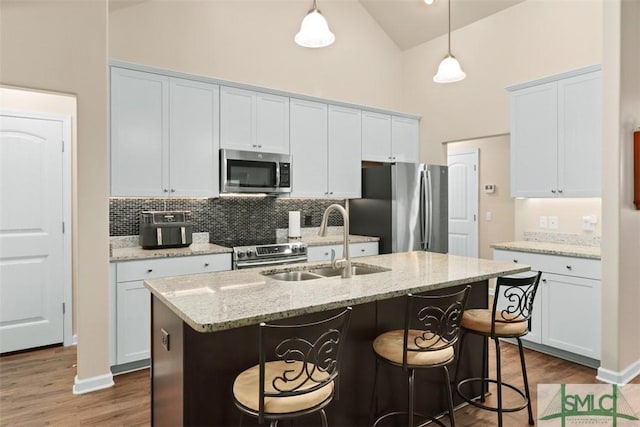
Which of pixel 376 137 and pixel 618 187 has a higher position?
pixel 376 137

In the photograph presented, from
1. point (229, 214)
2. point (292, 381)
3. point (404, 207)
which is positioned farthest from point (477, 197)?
point (292, 381)

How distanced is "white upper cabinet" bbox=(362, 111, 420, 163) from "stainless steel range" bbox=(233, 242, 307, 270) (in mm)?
1629

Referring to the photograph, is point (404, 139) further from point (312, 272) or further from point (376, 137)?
point (312, 272)

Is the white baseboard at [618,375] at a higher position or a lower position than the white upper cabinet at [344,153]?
lower

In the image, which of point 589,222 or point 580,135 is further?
point 589,222

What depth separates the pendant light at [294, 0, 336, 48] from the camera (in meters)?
2.46

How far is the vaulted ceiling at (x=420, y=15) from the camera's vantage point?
15.4ft

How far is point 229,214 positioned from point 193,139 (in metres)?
0.93

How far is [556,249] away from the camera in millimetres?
3561

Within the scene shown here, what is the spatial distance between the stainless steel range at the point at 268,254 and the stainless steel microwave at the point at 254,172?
24.0 inches

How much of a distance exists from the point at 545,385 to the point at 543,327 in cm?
73

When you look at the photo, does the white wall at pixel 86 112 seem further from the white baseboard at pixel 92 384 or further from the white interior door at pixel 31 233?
the white interior door at pixel 31 233

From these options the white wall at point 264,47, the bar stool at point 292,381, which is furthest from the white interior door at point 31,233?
the bar stool at point 292,381

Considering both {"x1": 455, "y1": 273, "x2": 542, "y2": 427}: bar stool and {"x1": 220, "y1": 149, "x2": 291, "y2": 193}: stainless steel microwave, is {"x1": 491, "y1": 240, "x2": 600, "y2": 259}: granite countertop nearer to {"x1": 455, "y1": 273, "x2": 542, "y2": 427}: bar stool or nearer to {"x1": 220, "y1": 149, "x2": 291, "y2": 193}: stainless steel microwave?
{"x1": 455, "y1": 273, "x2": 542, "y2": 427}: bar stool
